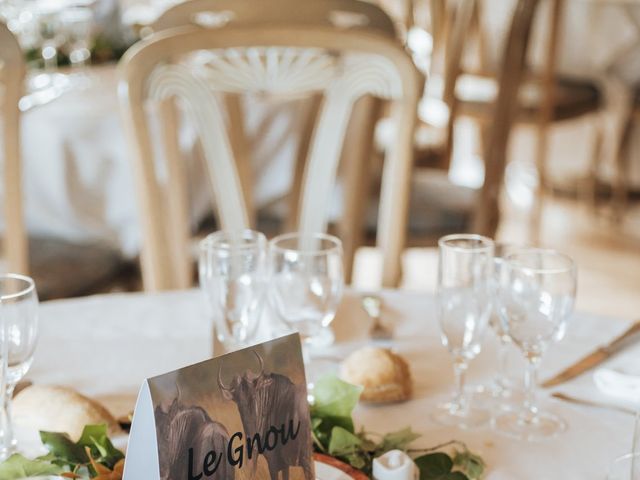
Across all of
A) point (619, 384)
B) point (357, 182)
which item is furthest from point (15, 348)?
point (357, 182)

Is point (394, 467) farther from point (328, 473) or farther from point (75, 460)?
point (75, 460)

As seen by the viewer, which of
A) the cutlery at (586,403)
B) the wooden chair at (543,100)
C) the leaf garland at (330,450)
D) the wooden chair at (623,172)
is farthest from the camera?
the wooden chair at (623,172)

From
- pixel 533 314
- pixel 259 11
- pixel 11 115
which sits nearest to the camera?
pixel 533 314

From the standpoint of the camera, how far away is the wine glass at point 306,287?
899mm

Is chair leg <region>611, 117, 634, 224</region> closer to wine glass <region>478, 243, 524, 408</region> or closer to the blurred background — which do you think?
the blurred background

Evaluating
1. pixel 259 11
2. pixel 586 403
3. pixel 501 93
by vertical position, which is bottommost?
pixel 586 403

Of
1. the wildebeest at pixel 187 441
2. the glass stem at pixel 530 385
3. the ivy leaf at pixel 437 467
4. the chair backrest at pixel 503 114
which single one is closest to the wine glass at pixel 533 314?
the glass stem at pixel 530 385

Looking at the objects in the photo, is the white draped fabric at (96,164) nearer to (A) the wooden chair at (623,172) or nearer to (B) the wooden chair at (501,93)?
(B) the wooden chair at (501,93)

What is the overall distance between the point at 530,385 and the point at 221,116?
76cm

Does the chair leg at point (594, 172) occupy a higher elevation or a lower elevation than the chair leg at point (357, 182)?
lower

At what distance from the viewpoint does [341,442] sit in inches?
28.2

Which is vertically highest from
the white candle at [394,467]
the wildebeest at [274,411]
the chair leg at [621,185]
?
the wildebeest at [274,411]

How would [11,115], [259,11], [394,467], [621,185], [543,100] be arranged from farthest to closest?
[621,185] → [543,100] → [259,11] → [11,115] → [394,467]

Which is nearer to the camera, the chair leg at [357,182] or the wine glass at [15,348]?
the wine glass at [15,348]
